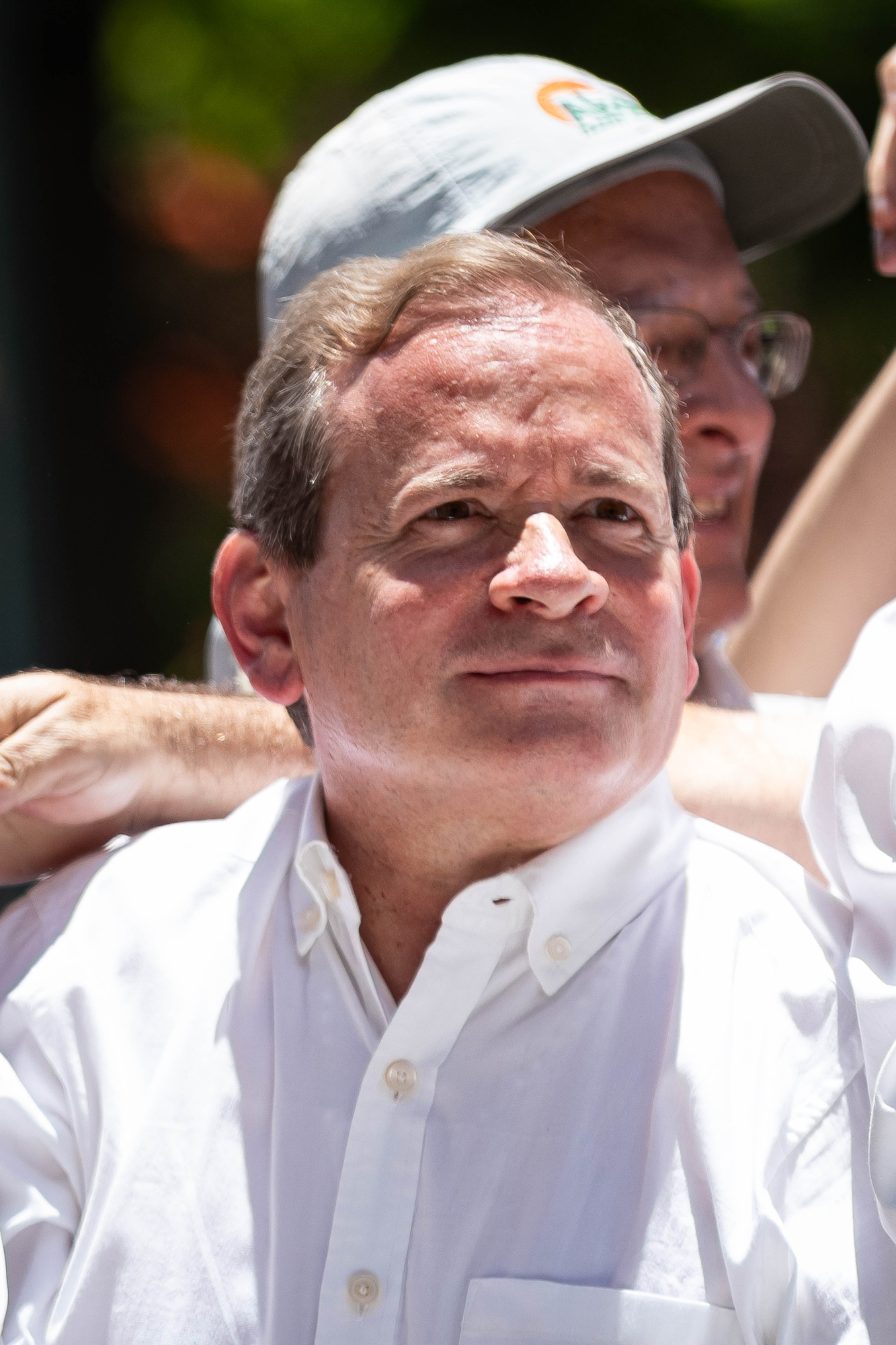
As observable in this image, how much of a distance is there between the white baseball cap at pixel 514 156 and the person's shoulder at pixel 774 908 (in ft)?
3.28

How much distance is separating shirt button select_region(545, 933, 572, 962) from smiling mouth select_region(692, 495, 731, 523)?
1.01m

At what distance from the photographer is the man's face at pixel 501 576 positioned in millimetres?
1075

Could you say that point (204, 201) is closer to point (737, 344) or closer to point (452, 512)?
point (737, 344)

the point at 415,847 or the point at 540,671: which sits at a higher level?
the point at 540,671

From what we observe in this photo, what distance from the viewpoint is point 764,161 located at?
2.13 meters

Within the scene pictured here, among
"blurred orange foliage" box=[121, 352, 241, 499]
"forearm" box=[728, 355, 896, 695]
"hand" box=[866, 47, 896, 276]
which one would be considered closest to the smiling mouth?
"hand" box=[866, 47, 896, 276]

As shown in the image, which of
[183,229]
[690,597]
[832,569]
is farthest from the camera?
[183,229]

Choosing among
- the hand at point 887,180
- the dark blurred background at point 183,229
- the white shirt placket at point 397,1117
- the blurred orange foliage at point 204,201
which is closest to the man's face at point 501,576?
the white shirt placket at point 397,1117

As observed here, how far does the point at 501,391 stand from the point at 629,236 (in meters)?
0.93

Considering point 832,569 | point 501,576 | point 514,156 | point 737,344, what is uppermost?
point 514,156

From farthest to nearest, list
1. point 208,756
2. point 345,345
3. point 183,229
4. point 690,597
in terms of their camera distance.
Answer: point 183,229, point 208,756, point 690,597, point 345,345

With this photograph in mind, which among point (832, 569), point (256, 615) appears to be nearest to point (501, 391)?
point (256, 615)

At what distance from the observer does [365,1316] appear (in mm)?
1035

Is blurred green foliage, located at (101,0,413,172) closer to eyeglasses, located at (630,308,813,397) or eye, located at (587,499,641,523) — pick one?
eyeglasses, located at (630,308,813,397)
